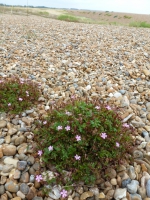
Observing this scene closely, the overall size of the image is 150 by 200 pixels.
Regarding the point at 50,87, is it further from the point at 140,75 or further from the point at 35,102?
the point at 140,75

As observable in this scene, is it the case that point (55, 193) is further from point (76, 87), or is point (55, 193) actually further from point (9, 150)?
point (76, 87)

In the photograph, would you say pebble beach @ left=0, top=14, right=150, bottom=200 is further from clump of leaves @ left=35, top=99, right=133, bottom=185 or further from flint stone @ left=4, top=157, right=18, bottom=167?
clump of leaves @ left=35, top=99, right=133, bottom=185

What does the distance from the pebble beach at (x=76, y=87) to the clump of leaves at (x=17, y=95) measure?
0.12m

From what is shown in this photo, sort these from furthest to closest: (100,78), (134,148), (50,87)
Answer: (100,78) → (50,87) → (134,148)

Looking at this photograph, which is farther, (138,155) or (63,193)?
(138,155)

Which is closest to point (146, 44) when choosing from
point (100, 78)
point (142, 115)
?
point (100, 78)

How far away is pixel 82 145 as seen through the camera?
2.64 m

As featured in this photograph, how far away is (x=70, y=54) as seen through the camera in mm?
6266

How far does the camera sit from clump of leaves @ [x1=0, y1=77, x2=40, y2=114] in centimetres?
360

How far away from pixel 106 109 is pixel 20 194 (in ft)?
5.28

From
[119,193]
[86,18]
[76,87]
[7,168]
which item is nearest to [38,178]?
[7,168]

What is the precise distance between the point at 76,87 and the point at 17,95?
4.54ft

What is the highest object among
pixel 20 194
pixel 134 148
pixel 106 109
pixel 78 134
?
pixel 106 109

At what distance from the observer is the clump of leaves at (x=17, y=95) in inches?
142
